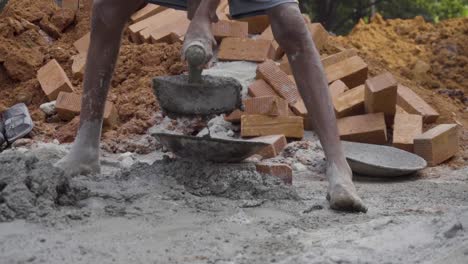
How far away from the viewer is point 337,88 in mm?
5895

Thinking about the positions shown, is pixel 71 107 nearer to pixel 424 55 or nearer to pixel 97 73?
pixel 97 73

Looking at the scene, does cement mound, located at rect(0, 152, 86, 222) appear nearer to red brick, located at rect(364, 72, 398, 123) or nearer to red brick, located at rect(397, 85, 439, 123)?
red brick, located at rect(364, 72, 398, 123)

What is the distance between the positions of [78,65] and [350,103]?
7.57 ft

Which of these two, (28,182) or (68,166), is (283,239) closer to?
(28,182)

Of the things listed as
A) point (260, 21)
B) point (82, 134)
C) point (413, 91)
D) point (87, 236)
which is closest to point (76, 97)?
point (260, 21)

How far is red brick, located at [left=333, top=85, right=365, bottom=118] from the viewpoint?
5637 mm

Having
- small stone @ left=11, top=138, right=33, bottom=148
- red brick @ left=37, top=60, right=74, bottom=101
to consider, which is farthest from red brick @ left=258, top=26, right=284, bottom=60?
small stone @ left=11, top=138, right=33, bottom=148

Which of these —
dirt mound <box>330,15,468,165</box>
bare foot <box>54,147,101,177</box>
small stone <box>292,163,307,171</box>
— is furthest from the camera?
dirt mound <box>330,15,468,165</box>

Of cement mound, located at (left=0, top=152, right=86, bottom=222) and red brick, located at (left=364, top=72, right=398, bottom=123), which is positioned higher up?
cement mound, located at (left=0, top=152, right=86, bottom=222)

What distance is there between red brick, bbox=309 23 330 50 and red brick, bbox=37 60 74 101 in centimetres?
207


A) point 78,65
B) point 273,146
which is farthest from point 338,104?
point 78,65

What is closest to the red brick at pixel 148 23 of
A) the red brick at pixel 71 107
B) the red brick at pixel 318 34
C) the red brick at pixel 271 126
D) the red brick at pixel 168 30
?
the red brick at pixel 168 30

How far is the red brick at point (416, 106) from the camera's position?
19.4 ft

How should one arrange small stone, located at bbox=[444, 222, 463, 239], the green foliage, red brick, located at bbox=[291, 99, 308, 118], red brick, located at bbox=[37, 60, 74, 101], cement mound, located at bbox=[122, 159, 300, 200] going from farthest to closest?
1. the green foliage
2. red brick, located at bbox=[37, 60, 74, 101]
3. red brick, located at bbox=[291, 99, 308, 118]
4. cement mound, located at bbox=[122, 159, 300, 200]
5. small stone, located at bbox=[444, 222, 463, 239]
